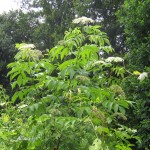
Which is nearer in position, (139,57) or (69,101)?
(69,101)

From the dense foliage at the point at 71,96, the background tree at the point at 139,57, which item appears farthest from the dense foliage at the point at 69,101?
the background tree at the point at 139,57

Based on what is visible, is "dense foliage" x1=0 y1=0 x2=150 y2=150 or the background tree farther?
the background tree

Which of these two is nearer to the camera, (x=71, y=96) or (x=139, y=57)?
(x=71, y=96)

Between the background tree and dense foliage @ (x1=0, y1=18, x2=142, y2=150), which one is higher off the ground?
dense foliage @ (x1=0, y1=18, x2=142, y2=150)

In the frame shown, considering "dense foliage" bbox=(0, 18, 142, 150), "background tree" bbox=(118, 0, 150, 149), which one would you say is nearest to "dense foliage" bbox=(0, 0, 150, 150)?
"dense foliage" bbox=(0, 18, 142, 150)

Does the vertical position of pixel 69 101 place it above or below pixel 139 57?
above

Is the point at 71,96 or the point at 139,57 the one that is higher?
the point at 71,96

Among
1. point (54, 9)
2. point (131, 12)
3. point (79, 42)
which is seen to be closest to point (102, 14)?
point (54, 9)

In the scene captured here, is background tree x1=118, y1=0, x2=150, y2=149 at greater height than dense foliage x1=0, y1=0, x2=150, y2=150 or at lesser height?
lesser

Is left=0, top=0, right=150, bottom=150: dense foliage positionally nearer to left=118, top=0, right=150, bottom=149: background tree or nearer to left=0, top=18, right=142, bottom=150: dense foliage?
left=0, top=18, right=142, bottom=150: dense foliage

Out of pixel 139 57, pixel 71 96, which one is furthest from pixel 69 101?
pixel 139 57

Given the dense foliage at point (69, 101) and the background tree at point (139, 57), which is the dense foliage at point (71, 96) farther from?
the background tree at point (139, 57)

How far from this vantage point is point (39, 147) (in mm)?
1577

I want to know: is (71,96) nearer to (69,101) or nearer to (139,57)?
(69,101)
